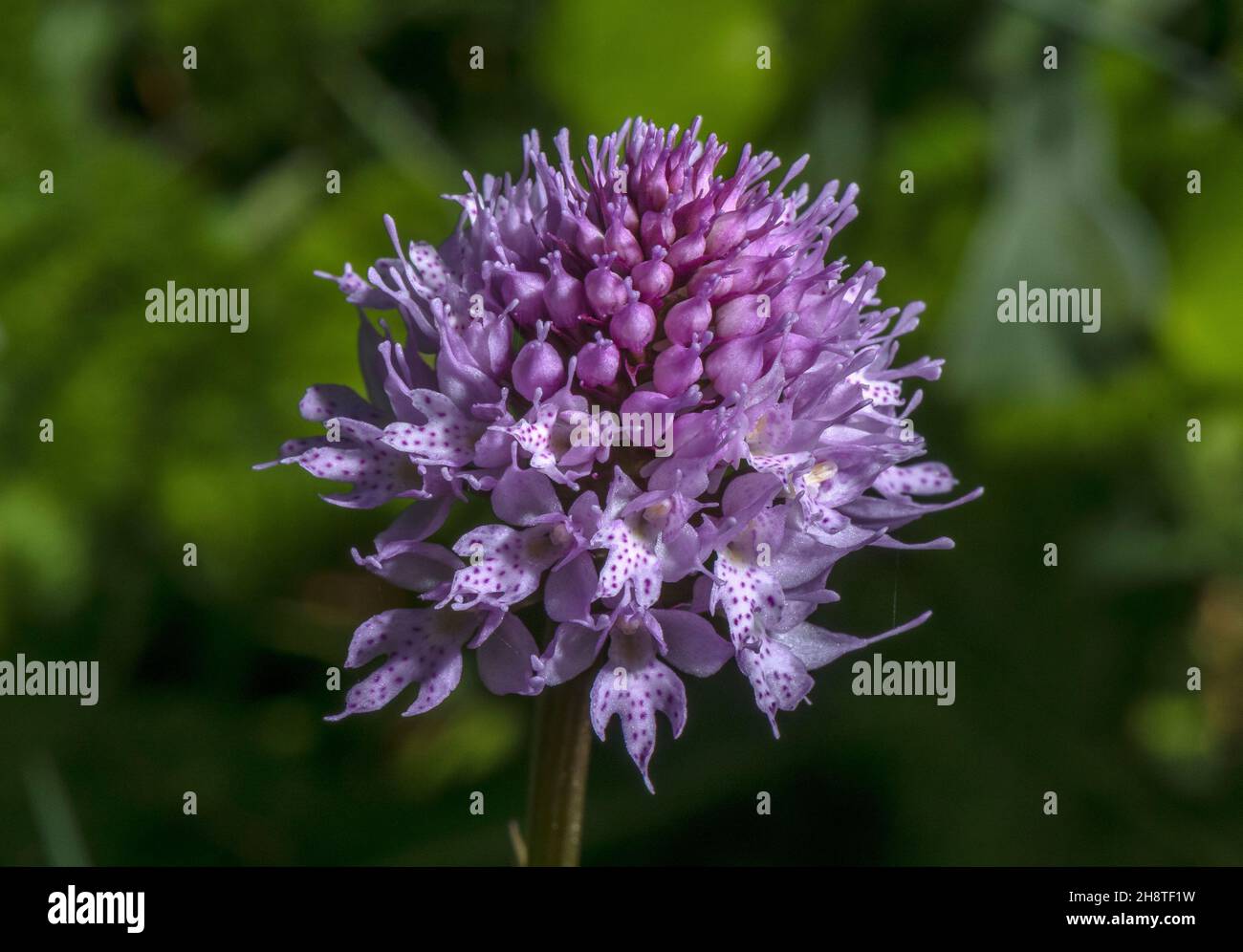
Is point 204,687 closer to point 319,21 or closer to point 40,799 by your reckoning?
point 40,799

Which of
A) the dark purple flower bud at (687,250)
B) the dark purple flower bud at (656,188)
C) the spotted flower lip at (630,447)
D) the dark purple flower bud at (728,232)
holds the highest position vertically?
the dark purple flower bud at (656,188)

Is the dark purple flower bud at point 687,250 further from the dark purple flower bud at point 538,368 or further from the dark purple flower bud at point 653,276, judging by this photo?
the dark purple flower bud at point 538,368

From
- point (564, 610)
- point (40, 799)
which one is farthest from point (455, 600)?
point (40, 799)

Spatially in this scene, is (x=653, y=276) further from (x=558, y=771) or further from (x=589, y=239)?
(x=558, y=771)

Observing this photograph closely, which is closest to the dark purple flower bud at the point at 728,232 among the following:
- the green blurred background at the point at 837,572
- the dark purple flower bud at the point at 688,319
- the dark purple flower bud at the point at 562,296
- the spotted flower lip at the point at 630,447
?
the spotted flower lip at the point at 630,447

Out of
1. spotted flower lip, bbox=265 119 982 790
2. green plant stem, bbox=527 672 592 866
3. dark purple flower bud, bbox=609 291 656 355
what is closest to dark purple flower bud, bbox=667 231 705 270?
spotted flower lip, bbox=265 119 982 790
